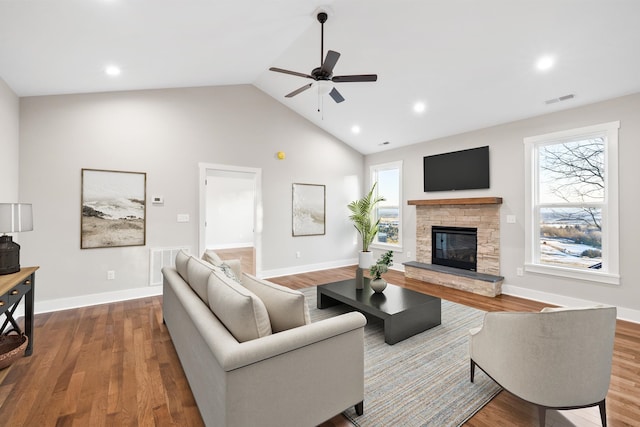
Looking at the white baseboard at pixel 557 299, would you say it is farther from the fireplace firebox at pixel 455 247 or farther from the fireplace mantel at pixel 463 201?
the fireplace mantel at pixel 463 201

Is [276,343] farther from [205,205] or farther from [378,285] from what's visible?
[205,205]

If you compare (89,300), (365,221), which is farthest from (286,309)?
(365,221)

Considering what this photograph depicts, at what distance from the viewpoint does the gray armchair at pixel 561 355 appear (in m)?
1.53

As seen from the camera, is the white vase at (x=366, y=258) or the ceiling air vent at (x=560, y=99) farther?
the white vase at (x=366, y=258)

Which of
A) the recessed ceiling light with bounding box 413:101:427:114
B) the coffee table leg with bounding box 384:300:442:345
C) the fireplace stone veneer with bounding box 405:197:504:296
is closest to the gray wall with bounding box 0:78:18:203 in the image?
the coffee table leg with bounding box 384:300:442:345

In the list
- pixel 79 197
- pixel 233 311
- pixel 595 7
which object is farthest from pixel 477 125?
pixel 79 197

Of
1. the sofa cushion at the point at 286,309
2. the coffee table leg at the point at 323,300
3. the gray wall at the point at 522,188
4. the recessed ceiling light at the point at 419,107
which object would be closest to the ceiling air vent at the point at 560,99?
the gray wall at the point at 522,188

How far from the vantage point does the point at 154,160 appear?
14.3 feet

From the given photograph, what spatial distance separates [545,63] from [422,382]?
3.59m

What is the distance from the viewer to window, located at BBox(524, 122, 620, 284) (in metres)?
3.53

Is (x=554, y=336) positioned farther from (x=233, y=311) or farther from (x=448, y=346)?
(x=233, y=311)

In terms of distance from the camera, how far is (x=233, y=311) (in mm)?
1506

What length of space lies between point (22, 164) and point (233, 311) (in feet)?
12.9

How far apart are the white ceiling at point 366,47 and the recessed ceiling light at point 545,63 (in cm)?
6
